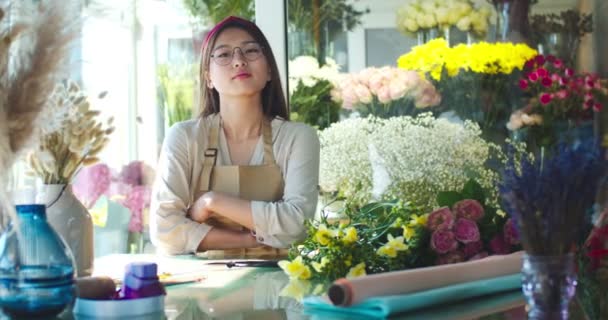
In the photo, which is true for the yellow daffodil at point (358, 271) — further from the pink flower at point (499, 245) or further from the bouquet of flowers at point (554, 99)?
the bouquet of flowers at point (554, 99)

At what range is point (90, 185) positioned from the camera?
12.3 ft

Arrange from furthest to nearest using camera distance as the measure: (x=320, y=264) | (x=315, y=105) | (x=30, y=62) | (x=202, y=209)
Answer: (x=315, y=105) → (x=202, y=209) → (x=320, y=264) → (x=30, y=62)

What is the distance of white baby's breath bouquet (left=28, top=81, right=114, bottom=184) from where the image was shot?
1.60 meters

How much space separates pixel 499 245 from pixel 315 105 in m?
1.98

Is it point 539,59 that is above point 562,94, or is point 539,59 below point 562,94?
above

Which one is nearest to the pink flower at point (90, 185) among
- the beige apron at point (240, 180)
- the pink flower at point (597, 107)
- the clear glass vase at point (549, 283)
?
the beige apron at point (240, 180)

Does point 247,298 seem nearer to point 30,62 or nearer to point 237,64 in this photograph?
point 30,62

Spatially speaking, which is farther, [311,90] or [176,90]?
[176,90]

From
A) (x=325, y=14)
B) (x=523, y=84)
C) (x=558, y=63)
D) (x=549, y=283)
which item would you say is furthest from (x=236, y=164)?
(x=549, y=283)

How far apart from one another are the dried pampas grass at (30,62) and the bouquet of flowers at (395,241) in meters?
0.58

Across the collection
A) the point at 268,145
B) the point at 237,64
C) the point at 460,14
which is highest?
the point at 460,14

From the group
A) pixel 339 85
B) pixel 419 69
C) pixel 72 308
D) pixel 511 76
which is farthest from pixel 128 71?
pixel 72 308

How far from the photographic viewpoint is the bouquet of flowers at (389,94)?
3.54m

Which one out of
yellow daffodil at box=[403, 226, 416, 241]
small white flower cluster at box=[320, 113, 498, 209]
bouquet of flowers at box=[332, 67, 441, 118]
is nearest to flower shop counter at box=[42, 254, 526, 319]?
yellow daffodil at box=[403, 226, 416, 241]
